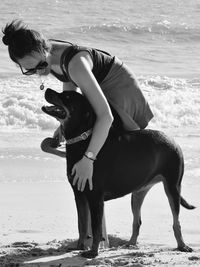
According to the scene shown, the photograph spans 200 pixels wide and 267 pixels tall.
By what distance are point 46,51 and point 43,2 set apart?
18408 mm

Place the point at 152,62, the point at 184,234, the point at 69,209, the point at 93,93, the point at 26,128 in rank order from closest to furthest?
the point at 93,93 < the point at 184,234 < the point at 69,209 < the point at 26,128 < the point at 152,62

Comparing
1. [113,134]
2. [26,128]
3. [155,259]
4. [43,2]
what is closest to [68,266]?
[155,259]

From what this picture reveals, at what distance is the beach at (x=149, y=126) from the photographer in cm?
548

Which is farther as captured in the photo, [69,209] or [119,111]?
[69,209]

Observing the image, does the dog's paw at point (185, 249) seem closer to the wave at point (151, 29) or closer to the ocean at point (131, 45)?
the ocean at point (131, 45)

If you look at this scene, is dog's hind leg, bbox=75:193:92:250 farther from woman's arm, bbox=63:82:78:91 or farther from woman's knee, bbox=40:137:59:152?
woman's arm, bbox=63:82:78:91

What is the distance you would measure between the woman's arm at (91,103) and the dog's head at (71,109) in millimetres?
113

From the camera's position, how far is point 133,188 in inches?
203

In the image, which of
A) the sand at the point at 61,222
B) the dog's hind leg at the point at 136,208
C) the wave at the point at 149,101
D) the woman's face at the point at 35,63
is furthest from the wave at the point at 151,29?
the woman's face at the point at 35,63

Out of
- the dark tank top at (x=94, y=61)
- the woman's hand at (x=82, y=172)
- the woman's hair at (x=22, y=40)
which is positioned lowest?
the woman's hand at (x=82, y=172)

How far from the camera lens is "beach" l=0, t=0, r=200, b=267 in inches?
216

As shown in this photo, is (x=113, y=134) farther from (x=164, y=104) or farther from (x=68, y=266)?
(x=164, y=104)

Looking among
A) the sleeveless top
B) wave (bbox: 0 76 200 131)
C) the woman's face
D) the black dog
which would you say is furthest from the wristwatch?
wave (bbox: 0 76 200 131)

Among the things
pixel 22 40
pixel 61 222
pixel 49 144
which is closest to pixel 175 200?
pixel 49 144
